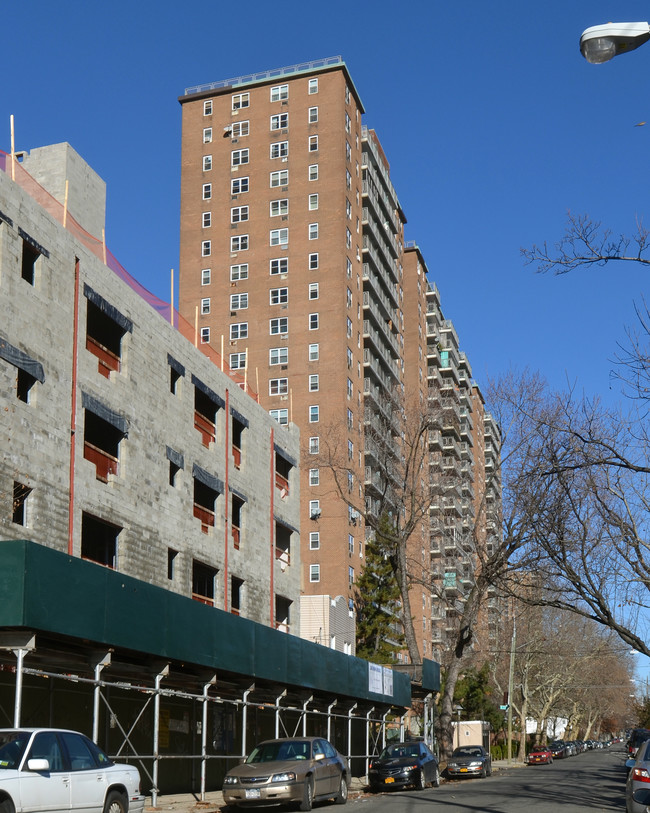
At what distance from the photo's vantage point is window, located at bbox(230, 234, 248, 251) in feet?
246

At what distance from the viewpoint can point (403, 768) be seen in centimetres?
3108

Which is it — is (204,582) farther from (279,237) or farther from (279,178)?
(279,178)

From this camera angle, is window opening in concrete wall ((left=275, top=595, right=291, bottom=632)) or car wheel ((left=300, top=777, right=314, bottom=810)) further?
window opening in concrete wall ((left=275, top=595, right=291, bottom=632))

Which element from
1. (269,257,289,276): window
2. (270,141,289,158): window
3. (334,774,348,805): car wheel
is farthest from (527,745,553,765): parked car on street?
(270,141,289,158): window

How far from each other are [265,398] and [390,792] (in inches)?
1677

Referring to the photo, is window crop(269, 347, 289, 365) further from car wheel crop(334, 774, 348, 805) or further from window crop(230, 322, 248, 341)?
car wheel crop(334, 774, 348, 805)

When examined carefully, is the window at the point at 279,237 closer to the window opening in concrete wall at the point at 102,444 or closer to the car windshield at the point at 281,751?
the window opening in concrete wall at the point at 102,444

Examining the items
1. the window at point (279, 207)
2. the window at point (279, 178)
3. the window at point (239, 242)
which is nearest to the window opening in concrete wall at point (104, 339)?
the window at point (239, 242)

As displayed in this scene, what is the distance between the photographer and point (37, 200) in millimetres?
26797

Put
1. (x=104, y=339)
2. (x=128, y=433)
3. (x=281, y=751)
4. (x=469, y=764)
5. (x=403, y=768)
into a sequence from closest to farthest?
1. (x=281, y=751)
2. (x=128, y=433)
3. (x=104, y=339)
4. (x=403, y=768)
5. (x=469, y=764)

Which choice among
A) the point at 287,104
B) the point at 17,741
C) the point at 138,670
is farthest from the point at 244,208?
the point at 17,741

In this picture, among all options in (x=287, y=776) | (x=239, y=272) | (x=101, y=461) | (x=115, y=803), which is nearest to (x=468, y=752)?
(x=101, y=461)

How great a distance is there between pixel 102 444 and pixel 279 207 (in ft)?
160

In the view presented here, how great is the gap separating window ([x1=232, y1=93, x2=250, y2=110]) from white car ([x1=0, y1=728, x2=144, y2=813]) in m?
69.0
